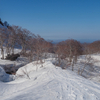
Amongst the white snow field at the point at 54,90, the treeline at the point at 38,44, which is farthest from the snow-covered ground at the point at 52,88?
the treeline at the point at 38,44

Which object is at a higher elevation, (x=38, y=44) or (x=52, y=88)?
(x=38, y=44)

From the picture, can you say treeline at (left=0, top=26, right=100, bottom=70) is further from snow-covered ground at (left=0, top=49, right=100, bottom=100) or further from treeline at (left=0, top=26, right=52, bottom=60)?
snow-covered ground at (left=0, top=49, right=100, bottom=100)

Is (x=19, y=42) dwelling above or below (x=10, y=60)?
above

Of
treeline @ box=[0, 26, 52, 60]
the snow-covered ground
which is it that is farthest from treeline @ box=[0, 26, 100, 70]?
the snow-covered ground

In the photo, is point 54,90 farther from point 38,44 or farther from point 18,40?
point 18,40

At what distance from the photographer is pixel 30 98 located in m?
3.80

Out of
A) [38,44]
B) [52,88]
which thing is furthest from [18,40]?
[52,88]

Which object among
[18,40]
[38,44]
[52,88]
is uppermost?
[18,40]

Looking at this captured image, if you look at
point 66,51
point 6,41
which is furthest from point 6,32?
point 66,51

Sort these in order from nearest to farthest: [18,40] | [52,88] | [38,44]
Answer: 1. [52,88]
2. [38,44]
3. [18,40]

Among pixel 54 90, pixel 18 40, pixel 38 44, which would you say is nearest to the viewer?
pixel 54 90

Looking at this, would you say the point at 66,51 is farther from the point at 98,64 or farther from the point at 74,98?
the point at 74,98

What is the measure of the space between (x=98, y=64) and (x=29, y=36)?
21.8m

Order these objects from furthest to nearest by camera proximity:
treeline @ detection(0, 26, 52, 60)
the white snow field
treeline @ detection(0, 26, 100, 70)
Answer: treeline @ detection(0, 26, 52, 60)
treeline @ detection(0, 26, 100, 70)
the white snow field
